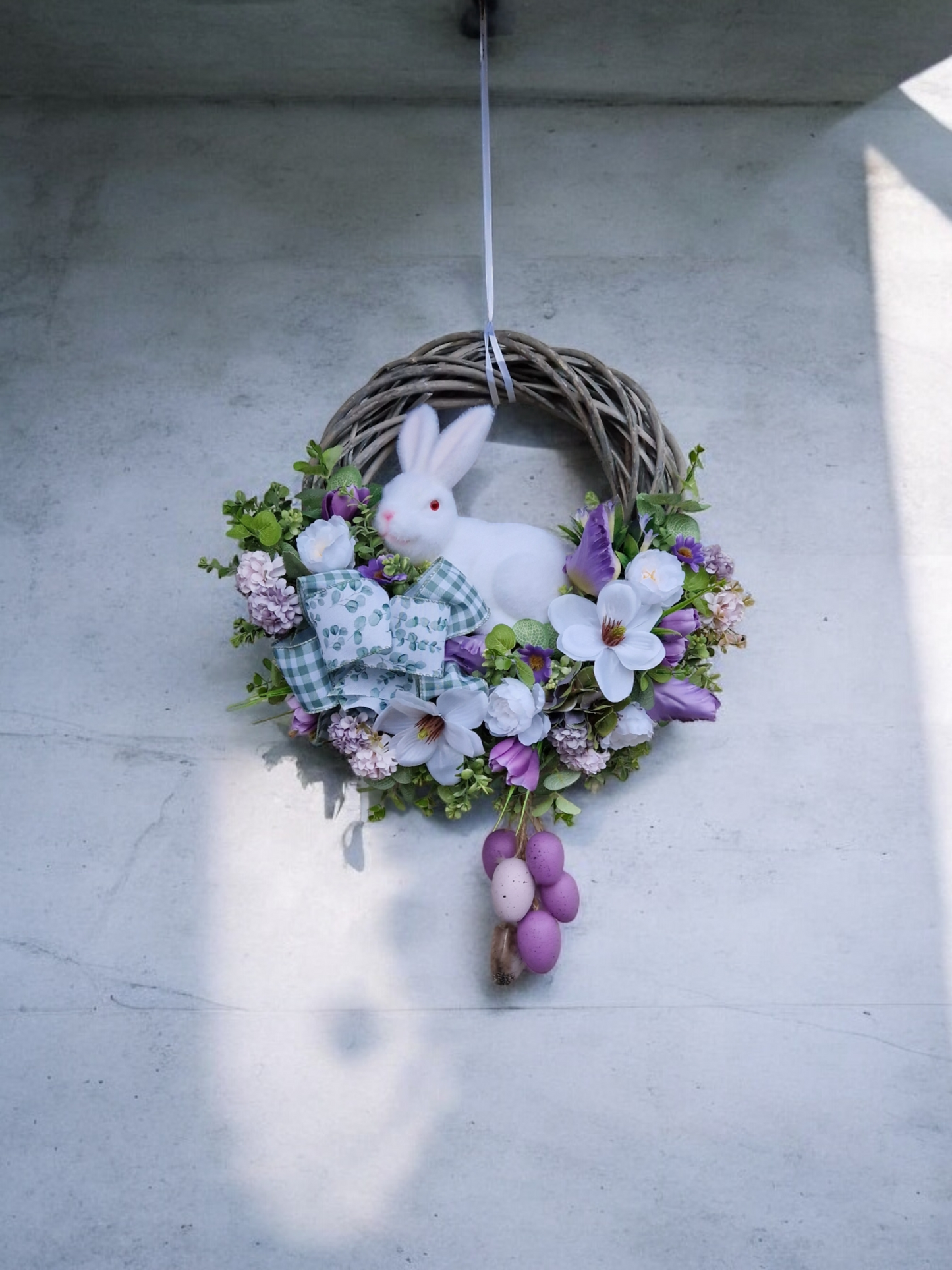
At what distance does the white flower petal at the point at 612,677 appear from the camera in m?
1.69

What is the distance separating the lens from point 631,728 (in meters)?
1.72

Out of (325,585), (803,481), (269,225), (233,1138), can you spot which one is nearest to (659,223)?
(803,481)

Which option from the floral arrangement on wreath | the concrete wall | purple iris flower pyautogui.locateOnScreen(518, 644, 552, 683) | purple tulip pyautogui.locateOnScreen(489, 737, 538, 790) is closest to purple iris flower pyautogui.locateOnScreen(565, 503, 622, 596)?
the floral arrangement on wreath

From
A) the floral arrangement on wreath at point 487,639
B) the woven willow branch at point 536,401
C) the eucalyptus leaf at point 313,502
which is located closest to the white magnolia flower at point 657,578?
the floral arrangement on wreath at point 487,639

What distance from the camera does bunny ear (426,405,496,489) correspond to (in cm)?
181

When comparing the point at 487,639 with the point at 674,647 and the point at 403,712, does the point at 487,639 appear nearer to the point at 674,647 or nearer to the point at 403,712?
the point at 403,712

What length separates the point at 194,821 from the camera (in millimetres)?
1885

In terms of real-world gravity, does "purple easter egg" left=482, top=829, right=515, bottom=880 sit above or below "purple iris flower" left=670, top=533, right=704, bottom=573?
below

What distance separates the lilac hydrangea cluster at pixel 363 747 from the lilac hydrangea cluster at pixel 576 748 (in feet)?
0.72

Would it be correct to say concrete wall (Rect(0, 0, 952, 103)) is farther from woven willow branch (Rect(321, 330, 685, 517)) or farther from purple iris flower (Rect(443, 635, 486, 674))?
purple iris flower (Rect(443, 635, 486, 674))

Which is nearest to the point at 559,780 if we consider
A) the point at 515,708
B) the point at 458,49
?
the point at 515,708

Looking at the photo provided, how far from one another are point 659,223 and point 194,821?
121 centimetres

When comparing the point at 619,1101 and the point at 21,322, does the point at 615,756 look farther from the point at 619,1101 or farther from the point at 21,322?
the point at 21,322

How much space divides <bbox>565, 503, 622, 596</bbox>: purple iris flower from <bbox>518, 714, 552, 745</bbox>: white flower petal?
0.18m
